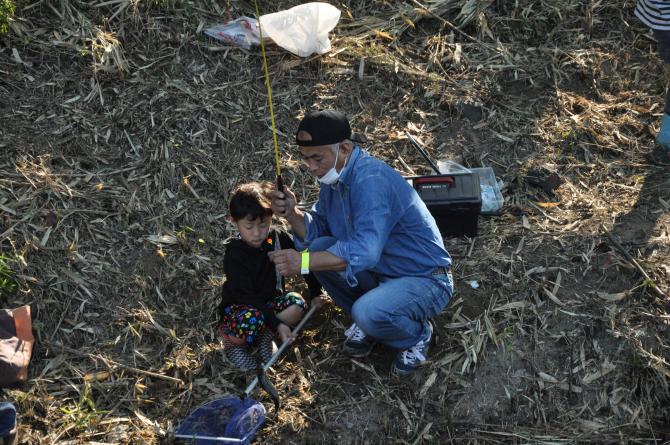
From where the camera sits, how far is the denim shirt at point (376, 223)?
3762mm

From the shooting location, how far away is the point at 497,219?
538cm

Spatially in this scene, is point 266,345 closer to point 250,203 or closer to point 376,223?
point 250,203

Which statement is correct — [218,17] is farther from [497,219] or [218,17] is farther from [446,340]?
[446,340]

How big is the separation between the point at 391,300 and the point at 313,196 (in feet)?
5.77

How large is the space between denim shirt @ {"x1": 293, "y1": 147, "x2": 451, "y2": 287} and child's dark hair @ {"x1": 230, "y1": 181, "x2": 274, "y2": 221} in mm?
286

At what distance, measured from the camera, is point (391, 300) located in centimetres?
399

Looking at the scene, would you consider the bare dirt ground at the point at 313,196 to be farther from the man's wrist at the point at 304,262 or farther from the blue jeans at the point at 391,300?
the man's wrist at the point at 304,262

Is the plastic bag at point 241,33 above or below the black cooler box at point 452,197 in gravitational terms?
above

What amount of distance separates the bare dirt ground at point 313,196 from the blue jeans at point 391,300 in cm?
33

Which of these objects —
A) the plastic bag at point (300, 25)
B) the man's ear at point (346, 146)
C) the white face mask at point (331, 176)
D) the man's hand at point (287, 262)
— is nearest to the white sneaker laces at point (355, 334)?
the man's hand at point (287, 262)

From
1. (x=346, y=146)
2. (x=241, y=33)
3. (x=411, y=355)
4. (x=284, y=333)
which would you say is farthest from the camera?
(x=241, y=33)

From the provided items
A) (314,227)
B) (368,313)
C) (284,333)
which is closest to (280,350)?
(284,333)

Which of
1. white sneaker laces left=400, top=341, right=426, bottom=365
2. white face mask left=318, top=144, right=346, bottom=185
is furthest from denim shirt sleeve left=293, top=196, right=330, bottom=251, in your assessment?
white sneaker laces left=400, top=341, right=426, bottom=365

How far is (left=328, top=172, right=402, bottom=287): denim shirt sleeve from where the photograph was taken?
3.74m
